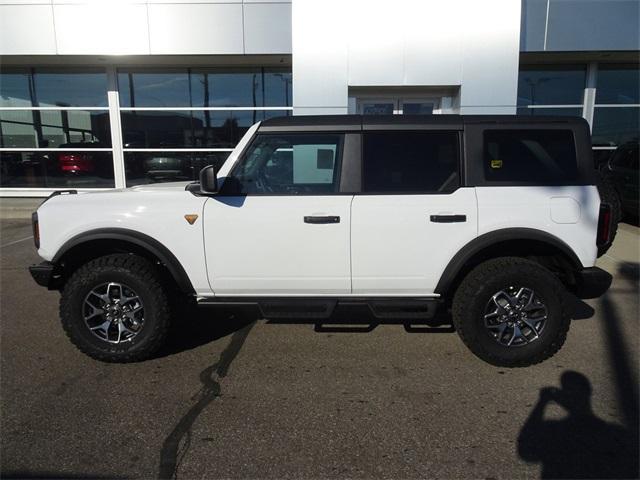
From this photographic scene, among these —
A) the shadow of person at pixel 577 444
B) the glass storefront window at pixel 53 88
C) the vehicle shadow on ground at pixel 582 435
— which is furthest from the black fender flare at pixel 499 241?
the glass storefront window at pixel 53 88

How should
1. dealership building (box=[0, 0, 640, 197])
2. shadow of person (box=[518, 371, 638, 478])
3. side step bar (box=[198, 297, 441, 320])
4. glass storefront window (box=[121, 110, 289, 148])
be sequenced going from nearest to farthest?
1. shadow of person (box=[518, 371, 638, 478])
2. side step bar (box=[198, 297, 441, 320])
3. dealership building (box=[0, 0, 640, 197])
4. glass storefront window (box=[121, 110, 289, 148])

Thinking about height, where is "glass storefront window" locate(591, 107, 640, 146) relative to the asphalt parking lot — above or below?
above

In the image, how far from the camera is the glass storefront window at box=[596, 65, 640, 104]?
11.2 meters

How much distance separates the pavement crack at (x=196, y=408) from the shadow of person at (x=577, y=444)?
1.90 meters

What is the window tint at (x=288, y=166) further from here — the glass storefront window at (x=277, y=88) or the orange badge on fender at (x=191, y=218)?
the glass storefront window at (x=277, y=88)

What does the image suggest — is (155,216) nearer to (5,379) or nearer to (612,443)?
(5,379)

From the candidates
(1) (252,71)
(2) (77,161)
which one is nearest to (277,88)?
(1) (252,71)

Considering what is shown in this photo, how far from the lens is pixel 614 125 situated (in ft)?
37.7

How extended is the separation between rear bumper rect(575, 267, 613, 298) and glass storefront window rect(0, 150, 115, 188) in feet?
38.6

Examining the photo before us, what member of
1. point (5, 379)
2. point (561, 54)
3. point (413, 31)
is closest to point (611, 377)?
point (5, 379)

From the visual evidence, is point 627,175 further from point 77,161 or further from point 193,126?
point 77,161

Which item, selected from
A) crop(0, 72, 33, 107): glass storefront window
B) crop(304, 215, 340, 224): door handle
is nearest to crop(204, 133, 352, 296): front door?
crop(304, 215, 340, 224): door handle

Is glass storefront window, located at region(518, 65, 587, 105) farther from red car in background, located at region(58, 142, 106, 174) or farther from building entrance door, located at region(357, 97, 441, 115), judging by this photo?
red car in background, located at region(58, 142, 106, 174)

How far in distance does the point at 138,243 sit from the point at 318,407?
1.81 meters
